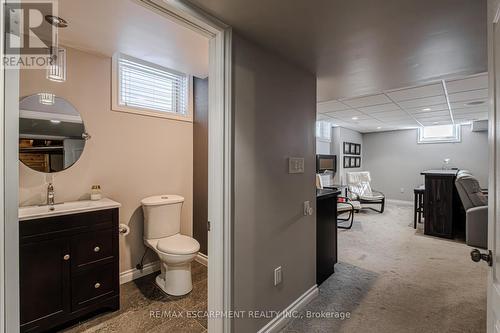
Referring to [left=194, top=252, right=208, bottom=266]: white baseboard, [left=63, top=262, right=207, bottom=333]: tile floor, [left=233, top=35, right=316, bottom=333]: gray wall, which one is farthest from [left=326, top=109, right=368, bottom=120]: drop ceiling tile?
[left=63, top=262, right=207, bottom=333]: tile floor

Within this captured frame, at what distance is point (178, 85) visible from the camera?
2844 millimetres

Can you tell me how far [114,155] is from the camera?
2.31 metres

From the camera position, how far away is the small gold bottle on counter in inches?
82.3

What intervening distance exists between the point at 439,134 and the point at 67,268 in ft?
28.0

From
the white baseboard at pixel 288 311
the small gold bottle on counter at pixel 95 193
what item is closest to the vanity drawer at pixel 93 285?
the small gold bottle on counter at pixel 95 193

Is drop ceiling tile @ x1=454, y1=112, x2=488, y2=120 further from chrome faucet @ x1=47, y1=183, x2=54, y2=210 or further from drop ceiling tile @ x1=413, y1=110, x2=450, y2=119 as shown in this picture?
chrome faucet @ x1=47, y1=183, x2=54, y2=210

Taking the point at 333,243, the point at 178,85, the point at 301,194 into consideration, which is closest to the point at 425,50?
the point at 301,194

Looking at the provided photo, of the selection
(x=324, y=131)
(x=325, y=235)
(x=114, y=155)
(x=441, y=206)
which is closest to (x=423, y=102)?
(x=441, y=206)

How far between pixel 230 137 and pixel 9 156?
96 centimetres

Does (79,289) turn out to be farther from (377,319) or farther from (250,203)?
(377,319)

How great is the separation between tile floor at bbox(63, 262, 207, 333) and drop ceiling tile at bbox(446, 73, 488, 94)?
3795 millimetres

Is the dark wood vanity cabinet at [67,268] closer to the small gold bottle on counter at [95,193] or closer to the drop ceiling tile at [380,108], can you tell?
the small gold bottle on counter at [95,193]

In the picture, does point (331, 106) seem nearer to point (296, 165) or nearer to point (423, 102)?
point (423, 102)

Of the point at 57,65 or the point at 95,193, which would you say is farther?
the point at 95,193
